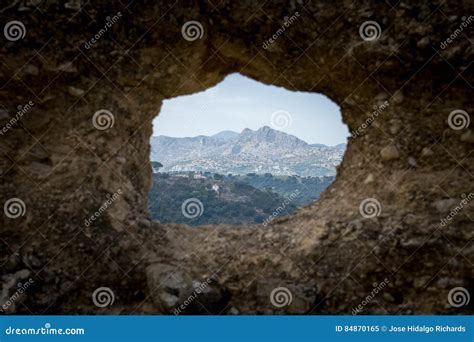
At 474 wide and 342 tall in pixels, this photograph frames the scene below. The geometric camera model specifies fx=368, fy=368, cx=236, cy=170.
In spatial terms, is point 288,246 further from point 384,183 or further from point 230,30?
point 230,30

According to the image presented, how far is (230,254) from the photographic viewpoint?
4.94 metres

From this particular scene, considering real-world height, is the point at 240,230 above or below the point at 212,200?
A: above

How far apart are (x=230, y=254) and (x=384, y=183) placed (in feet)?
7.49

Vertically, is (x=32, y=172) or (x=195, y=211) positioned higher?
(x=195, y=211)

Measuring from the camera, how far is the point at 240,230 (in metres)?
5.66

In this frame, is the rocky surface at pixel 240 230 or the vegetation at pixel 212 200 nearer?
the rocky surface at pixel 240 230

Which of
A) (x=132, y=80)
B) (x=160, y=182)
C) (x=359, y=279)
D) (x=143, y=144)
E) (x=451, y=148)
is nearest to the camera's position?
(x=359, y=279)

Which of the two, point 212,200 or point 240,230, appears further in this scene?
point 212,200

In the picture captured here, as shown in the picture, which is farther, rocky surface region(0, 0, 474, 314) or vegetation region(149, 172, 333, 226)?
vegetation region(149, 172, 333, 226)

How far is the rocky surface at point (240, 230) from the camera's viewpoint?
436 cm

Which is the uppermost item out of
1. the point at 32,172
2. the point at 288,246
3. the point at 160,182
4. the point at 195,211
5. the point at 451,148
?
the point at 451,148

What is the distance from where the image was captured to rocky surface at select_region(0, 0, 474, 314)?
14.3 feet

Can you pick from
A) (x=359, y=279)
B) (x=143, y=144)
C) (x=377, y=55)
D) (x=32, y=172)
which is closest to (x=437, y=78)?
(x=377, y=55)

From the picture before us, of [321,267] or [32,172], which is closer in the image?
[321,267]
